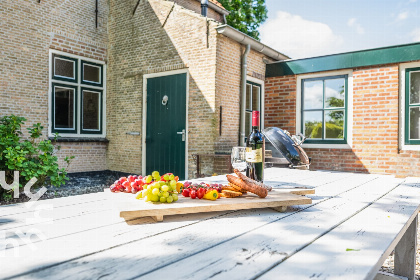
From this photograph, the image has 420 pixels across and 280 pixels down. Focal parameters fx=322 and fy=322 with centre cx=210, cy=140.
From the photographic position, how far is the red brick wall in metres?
6.00

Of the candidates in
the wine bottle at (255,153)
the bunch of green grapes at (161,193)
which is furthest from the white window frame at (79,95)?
the bunch of green grapes at (161,193)

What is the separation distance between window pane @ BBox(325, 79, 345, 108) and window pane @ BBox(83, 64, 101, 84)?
18.3ft

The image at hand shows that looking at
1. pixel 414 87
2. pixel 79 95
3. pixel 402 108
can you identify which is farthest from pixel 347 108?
pixel 79 95

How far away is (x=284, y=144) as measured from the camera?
15.0ft

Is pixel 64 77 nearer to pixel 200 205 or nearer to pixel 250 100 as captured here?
pixel 250 100

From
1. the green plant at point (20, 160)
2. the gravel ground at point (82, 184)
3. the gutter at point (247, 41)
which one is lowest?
the gravel ground at point (82, 184)

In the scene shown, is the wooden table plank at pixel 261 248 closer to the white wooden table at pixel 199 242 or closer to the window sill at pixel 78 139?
the white wooden table at pixel 199 242

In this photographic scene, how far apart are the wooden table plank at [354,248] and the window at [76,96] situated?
23.8ft

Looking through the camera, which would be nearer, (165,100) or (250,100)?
(165,100)

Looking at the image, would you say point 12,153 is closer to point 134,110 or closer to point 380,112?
point 134,110

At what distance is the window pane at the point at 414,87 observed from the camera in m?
5.91

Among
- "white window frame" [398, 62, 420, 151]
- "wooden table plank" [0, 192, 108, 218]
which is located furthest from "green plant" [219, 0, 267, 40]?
"wooden table plank" [0, 192, 108, 218]

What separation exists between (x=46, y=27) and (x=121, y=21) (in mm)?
1786

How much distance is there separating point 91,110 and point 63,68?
1184 millimetres
